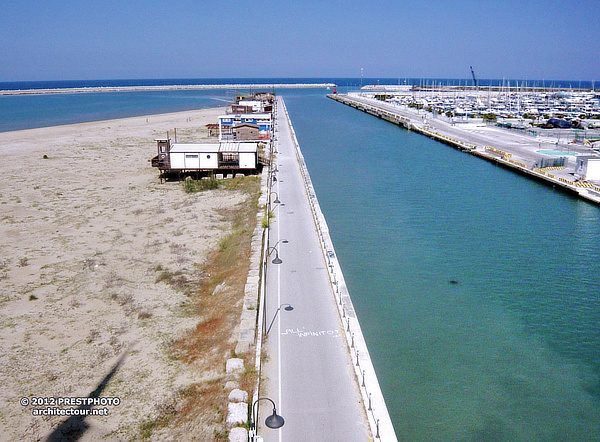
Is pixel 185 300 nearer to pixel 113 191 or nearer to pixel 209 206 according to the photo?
pixel 209 206

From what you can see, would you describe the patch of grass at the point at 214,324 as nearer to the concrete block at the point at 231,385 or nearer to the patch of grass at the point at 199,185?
the concrete block at the point at 231,385

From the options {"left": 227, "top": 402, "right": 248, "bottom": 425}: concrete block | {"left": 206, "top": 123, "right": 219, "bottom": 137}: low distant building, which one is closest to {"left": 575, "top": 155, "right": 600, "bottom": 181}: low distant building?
{"left": 227, "top": 402, "right": 248, "bottom": 425}: concrete block

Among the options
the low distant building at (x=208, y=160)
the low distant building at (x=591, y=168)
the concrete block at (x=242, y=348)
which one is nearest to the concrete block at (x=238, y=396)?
the concrete block at (x=242, y=348)

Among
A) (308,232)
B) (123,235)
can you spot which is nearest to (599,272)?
(308,232)

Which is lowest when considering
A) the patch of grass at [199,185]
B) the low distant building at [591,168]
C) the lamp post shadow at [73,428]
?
the lamp post shadow at [73,428]

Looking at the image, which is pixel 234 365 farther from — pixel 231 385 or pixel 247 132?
pixel 247 132

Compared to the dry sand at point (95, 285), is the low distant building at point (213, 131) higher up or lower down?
higher up

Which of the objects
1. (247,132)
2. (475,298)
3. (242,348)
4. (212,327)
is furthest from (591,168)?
(242,348)
